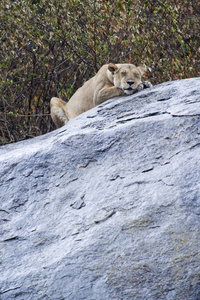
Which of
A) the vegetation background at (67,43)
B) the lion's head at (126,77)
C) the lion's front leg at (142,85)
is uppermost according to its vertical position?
the vegetation background at (67,43)

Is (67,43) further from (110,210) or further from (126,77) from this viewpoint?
(110,210)

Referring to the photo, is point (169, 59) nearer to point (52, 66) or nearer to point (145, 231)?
point (52, 66)

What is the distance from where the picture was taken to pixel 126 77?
5.25m

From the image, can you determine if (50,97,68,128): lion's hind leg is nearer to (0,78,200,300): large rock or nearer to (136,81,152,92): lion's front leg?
(136,81,152,92): lion's front leg

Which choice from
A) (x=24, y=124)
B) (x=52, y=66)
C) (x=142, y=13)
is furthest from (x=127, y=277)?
(x=142, y=13)

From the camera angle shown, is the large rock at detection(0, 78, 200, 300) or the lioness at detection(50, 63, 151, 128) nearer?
the large rock at detection(0, 78, 200, 300)

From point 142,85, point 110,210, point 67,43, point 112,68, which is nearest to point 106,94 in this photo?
point 112,68

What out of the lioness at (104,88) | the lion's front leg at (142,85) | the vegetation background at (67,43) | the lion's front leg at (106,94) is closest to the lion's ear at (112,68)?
the lioness at (104,88)

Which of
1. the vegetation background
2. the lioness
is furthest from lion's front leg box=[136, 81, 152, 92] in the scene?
the vegetation background

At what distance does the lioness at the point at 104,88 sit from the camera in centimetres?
514

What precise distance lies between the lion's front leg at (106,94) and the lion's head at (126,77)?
0.22ft

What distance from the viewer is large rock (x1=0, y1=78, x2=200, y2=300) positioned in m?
2.52

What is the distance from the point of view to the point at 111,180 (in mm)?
3262

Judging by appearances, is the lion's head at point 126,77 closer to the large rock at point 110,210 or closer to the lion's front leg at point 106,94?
the lion's front leg at point 106,94
